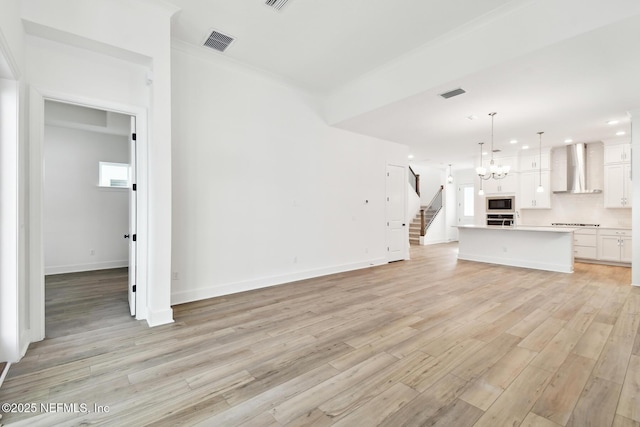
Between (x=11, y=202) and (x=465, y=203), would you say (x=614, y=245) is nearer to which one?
(x=465, y=203)

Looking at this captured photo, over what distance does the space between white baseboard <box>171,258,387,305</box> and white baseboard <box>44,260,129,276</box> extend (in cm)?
356

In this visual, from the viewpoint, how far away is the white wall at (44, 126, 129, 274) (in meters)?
5.70

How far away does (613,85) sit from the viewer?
13.0 feet

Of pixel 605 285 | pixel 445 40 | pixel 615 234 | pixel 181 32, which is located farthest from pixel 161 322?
pixel 615 234

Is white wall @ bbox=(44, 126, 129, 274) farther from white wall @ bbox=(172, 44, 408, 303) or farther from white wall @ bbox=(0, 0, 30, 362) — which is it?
white wall @ bbox=(0, 0, 30, 362)

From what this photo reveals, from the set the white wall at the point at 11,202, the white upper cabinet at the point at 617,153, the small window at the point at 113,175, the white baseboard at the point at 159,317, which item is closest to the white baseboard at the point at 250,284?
the white baseboard at the point at 159,317

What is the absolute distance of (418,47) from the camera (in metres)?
3.96

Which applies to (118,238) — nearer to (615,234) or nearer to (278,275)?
(278,275)

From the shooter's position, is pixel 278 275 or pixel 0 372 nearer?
pixel 0 372

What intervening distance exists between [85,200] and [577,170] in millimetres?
11845

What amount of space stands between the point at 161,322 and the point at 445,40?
4.93 meters

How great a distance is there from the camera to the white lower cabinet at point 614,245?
259 inches

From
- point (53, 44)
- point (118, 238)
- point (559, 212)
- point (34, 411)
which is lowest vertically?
point (34, 411)

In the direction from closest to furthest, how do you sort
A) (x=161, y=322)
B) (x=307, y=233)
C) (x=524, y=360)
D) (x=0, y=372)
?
(x=0, y=372)
(x=524, y=360)
(x=161, y=322)
(x=307, y=233)
